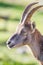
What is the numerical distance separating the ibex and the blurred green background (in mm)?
461

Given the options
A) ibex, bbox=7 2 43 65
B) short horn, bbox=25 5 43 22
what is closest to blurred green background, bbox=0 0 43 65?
ibex, bbox=7 2 43 65

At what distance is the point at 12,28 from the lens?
16.9ft

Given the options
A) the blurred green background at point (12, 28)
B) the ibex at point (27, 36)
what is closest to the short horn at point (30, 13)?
the ibex at point (27, 36)

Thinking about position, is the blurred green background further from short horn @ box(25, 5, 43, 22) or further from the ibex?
short horn @ box(25, 5, 43, 22)

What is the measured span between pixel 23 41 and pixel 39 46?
4.8 inches

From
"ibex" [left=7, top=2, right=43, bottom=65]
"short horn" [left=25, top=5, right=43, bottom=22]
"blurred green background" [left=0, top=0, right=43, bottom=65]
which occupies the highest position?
"blurred green background" [left=0, top=0, right=43, bottom=65]

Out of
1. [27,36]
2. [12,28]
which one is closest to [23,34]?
[27,36]

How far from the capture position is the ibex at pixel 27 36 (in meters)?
2.13

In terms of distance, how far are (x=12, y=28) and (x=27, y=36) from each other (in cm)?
299

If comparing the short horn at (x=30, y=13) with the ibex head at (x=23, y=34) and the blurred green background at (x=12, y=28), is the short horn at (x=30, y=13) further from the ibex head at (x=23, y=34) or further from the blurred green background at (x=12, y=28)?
the blurred green background at (x=12, y=28)

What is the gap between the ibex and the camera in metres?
2.13

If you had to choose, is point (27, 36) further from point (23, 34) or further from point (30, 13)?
point (30, 13)

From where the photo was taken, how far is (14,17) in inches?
225

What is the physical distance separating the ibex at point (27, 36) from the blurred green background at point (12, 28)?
461 millimetres
